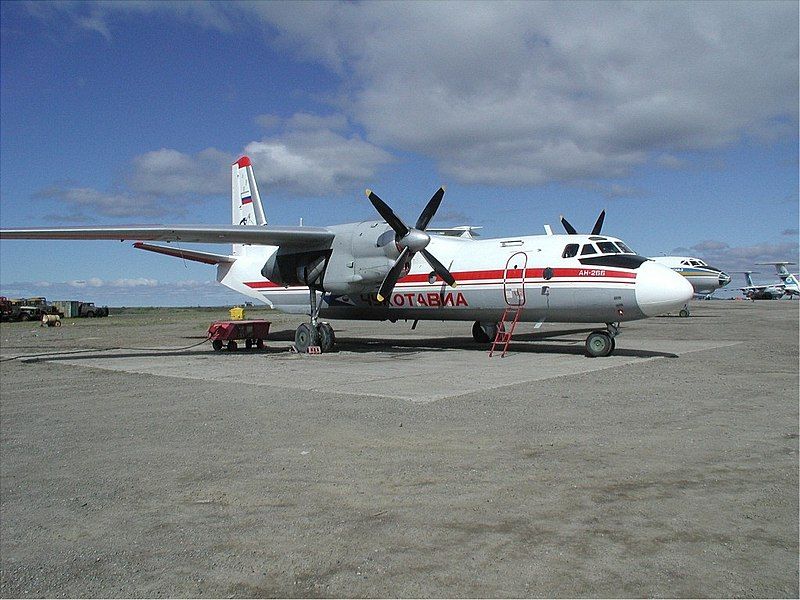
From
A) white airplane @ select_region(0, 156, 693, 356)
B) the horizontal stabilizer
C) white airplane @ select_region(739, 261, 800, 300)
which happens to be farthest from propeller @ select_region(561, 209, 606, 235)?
white airplane @ select_region(739, 261, 800, 300)

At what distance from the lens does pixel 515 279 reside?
748 inches

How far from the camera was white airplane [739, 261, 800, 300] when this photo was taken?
92.6 meters

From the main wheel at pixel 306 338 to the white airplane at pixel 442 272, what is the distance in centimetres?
4

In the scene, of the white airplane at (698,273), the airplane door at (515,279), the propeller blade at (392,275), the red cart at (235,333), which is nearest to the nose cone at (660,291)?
the airplane door at (515,279)

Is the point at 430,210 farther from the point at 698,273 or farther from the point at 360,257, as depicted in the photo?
the point at 698,273

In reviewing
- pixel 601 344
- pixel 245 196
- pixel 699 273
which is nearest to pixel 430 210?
pixel 601 344

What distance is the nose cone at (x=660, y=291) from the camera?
1658 cm

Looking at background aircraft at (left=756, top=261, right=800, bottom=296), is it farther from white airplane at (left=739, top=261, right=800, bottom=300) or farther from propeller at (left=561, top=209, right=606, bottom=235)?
propeller at (left=561, top=209, right=606, bottom=235)

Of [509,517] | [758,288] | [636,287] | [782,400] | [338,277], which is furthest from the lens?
[758,288]

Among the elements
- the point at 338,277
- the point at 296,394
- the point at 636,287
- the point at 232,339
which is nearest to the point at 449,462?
the point at 296,394

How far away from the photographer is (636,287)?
16922 mm

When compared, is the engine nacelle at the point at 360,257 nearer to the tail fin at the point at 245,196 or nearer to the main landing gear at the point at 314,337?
the main landing gear at the point at 314,337

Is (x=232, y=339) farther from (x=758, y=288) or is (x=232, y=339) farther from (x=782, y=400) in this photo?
(x=758, y=288)

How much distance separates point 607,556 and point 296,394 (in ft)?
26.7
